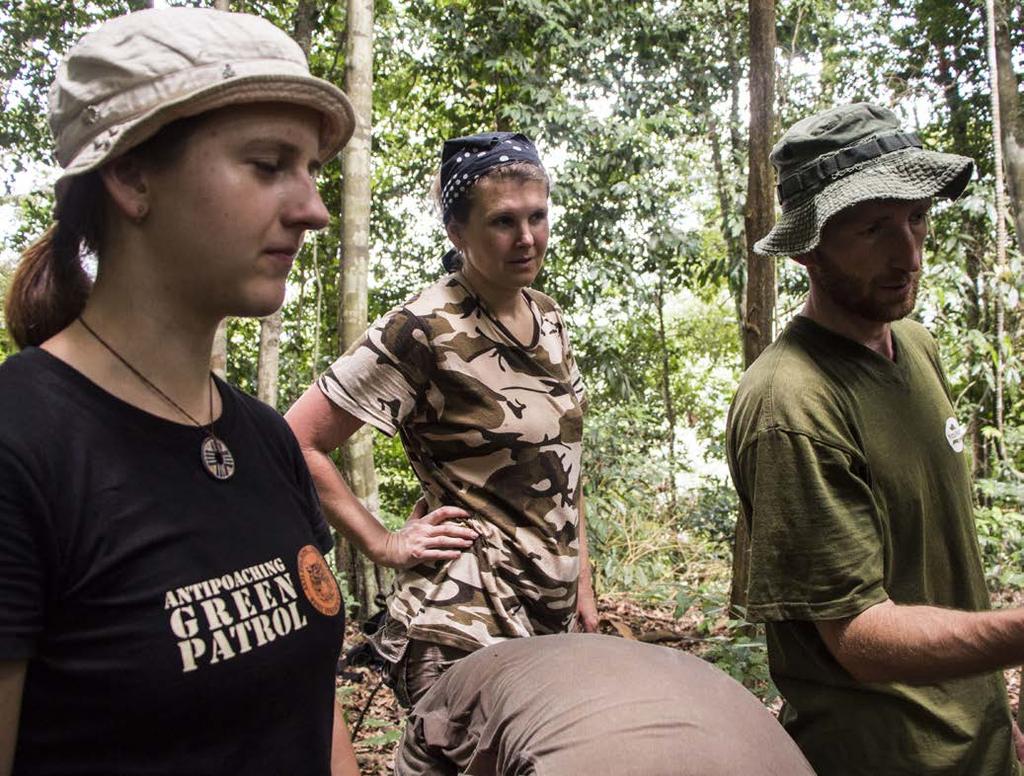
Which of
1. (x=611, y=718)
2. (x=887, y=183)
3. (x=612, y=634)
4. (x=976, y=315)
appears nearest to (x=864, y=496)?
A: (x=887, y=183)

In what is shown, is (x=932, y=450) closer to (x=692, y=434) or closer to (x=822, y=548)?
(x=822, y=548)

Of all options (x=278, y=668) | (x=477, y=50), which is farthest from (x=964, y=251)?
(x=278, y=668)

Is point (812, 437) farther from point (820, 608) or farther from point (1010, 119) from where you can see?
point (1010, 119)

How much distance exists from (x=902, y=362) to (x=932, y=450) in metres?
0.20

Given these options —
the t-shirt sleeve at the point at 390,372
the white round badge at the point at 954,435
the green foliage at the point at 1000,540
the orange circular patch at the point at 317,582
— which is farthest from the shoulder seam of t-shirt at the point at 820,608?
the green foliage at the point at 1000,540

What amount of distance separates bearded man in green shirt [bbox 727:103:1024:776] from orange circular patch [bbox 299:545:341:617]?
0.76 metres

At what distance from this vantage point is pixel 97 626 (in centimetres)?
94

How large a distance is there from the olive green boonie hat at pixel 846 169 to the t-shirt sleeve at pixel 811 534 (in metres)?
0.42

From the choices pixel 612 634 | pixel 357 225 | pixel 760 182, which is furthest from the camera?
pixel 357 225

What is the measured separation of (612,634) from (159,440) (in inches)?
86.5

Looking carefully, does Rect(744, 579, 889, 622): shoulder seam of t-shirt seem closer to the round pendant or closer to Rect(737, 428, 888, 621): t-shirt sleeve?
Rect(737, 428, 888, 621): t-shirt sleeve

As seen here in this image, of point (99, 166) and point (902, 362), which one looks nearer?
point (99, 166)

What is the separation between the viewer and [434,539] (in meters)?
2.05

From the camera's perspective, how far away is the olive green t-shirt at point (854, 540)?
5.00ft
